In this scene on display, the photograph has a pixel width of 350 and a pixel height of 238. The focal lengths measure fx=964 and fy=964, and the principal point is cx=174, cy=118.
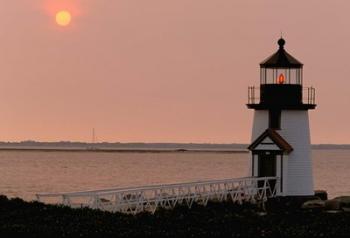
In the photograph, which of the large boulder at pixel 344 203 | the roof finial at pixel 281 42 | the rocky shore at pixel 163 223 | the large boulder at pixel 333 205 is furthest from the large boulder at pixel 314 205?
the roof finial at pixel 281 42

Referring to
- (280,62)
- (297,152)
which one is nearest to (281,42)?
(280,62)

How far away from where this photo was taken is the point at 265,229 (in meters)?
28.0

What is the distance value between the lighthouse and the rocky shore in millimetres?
5834

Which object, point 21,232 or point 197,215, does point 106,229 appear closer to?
point 21,232

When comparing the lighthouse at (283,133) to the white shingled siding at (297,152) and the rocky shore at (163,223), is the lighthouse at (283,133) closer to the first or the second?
the white shingled siding at (297,152)

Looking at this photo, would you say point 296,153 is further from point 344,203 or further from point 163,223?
point 163,223

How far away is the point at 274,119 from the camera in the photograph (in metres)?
40.8

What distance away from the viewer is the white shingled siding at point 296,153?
4034 centimetres

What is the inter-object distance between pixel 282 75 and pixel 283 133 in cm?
259

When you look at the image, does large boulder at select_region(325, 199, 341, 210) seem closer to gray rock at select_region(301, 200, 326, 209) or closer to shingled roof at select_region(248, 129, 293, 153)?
gray rock at select_region(301, 200, 326, 209)

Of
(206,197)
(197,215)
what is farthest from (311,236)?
(206,197)

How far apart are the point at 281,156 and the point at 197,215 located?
352 inches

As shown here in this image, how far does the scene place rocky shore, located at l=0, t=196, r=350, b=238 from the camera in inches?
1029

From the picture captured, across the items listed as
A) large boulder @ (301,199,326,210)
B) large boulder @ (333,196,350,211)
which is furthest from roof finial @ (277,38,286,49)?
large boulder @ (301,199,326,210)
